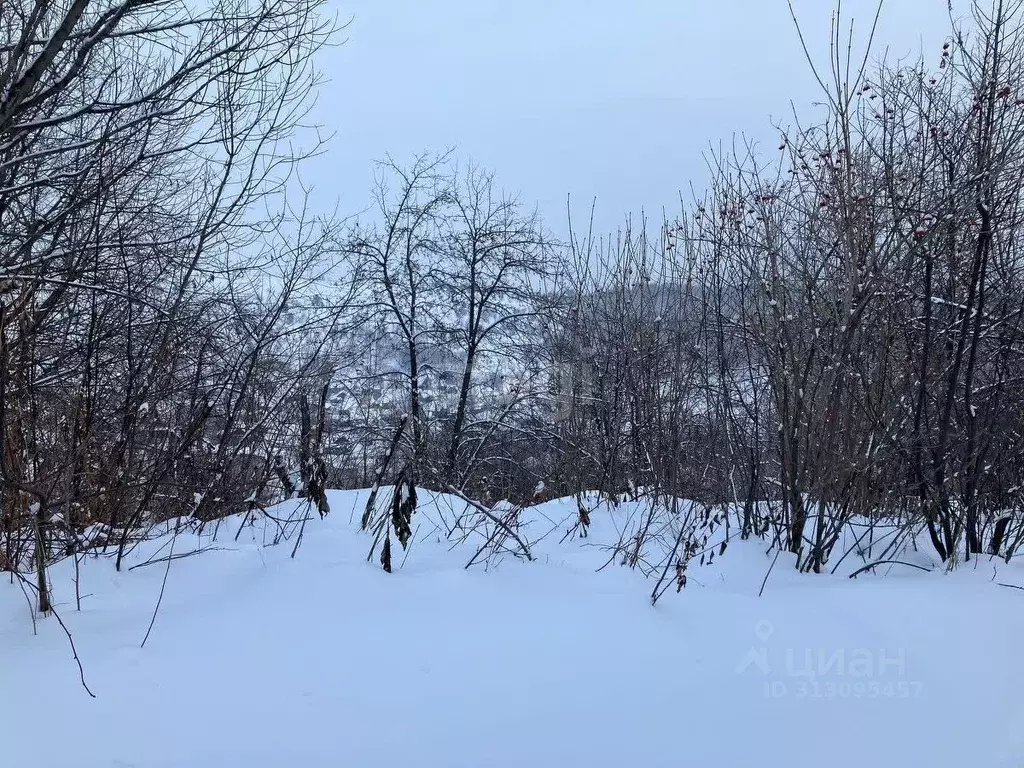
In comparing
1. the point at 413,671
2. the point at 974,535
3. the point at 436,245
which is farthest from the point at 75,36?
the point at 436,245

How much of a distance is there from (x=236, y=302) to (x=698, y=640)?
373 centimetres

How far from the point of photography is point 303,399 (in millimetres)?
4480

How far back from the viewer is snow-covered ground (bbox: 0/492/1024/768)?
5.50 ft

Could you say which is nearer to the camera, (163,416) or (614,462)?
(163,416)

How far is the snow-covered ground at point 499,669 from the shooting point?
1.68 meters

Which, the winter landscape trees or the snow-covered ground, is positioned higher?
the winter landscape trees

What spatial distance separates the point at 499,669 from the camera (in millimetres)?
2039

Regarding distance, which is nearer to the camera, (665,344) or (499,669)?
(499,669)

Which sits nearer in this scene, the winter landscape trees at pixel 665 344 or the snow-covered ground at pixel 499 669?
the snow-covered ground at pixel 499 669

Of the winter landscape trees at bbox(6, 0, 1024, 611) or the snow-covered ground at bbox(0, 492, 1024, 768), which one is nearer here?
the snow-covered ground at bbox(0, 492, 1024, 768)

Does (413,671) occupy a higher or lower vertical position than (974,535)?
lower

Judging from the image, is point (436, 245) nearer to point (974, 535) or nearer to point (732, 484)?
point (732, 484)

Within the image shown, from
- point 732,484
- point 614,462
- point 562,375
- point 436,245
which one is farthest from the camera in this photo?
point 436,245

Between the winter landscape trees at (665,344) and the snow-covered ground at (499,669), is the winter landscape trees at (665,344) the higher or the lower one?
the higher one
